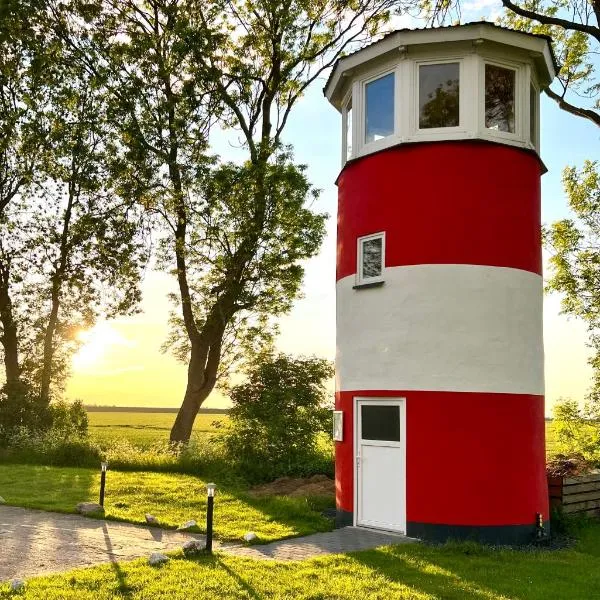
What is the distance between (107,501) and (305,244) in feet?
39.0

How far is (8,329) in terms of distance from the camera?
2745 centimetres

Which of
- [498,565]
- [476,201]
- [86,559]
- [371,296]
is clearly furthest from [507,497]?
[86,559]

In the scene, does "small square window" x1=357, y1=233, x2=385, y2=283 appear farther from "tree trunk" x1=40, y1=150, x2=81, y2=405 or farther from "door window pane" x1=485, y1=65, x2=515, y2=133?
"tree trunk" x1=40, y1=150, x2=81, y2=405

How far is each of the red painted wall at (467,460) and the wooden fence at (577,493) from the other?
2034 millimetres

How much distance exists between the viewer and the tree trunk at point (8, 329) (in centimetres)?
2738

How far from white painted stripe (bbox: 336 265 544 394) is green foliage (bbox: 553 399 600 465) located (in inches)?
430

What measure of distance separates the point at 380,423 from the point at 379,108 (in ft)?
18.8

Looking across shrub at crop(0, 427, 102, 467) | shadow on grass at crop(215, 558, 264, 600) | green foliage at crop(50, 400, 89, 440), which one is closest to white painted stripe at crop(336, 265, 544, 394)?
shadow on grass at crop(215, 558, 264, 600)

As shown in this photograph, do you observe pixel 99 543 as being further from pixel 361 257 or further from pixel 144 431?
pixel 144 431

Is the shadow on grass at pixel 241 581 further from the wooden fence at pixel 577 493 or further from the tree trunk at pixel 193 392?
the tree trunk at pixel 193 392

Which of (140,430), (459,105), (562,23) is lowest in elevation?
(140,430)

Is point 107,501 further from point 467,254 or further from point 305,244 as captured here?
point 305,244

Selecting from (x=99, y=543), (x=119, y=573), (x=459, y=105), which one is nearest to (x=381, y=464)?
(x=99, y=543)

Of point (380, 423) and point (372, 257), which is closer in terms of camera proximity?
point (380, 423)
